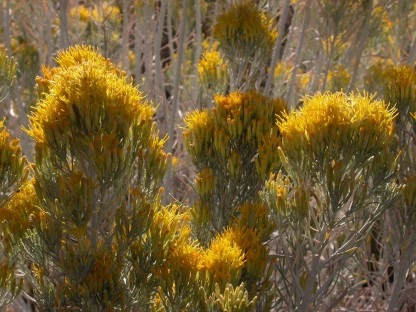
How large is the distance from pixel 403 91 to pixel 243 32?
903 millimetres

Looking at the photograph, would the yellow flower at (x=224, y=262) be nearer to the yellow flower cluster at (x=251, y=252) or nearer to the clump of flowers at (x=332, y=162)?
the yellow flower cluster at (x=251, y=252)

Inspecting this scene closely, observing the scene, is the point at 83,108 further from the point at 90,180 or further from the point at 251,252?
Answer: the point at 251,252

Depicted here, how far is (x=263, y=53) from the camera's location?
362cm

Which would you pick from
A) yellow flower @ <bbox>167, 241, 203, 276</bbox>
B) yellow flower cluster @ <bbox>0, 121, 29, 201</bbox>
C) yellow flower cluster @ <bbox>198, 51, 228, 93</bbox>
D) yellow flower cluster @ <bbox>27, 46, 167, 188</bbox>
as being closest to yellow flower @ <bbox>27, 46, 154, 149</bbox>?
yellow flower cluster @ <bbox>27, 46, 167, 188</bbox>

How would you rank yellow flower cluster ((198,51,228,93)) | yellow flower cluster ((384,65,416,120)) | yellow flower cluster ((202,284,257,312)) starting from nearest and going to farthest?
yellow flower cluster ((202,284,257,312)) → yellow flower cluster ((384,65,416,120)) → yellow flower cluster ((198,51,228,93))

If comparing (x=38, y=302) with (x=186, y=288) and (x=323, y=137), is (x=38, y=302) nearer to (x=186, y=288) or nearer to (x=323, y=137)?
(x=186, y=288)

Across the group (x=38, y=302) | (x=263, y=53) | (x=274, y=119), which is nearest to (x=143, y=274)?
(x=38, y=302)

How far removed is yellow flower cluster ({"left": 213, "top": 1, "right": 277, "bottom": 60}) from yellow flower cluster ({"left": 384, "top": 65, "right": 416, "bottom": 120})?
0.77 metres

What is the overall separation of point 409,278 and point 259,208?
2.81 meters

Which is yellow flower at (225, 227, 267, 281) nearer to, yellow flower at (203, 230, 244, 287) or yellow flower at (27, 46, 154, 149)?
yellow flower at (203, 230, 244, 287)

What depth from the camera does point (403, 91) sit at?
→ 9.62ft

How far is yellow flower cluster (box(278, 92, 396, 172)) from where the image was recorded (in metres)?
2.31

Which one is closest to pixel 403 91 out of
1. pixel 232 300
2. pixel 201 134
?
pixel 201 134

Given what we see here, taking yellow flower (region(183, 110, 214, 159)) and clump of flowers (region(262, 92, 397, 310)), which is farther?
yellow flower (region(183, 110, 214, 159))
